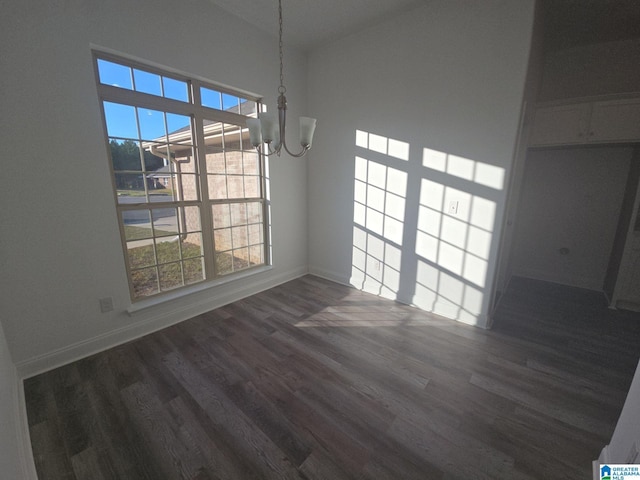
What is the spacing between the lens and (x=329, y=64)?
3.34 meters

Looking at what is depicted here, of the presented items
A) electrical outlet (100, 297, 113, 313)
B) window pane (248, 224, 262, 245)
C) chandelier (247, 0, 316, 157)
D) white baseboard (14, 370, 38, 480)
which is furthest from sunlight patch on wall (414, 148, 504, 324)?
white baseboard (14, 370, 38, 480)

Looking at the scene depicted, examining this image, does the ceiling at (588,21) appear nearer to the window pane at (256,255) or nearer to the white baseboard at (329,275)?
the white baseboard at (329,275)

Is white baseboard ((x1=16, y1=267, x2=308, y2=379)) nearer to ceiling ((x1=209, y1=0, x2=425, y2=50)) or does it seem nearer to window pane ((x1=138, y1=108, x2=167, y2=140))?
window pane ((x1=138, y1=108, x2=167, y2=140))

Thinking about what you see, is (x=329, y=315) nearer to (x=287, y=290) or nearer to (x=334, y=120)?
(x=287, y=290)

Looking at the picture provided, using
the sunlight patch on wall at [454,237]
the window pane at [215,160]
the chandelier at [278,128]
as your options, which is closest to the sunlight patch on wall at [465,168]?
the sunlight patch on wall at [454,237]

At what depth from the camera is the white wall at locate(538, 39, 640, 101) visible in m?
2.98

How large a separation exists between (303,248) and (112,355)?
2.52 meters

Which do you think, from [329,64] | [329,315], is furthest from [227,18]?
[329,315]

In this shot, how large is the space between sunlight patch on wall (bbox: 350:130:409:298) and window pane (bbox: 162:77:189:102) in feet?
6.33

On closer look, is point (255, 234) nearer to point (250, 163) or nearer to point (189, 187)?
point (250, 163)

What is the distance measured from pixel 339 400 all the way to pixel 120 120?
2.82m

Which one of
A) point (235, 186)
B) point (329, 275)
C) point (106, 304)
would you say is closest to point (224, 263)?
point (235, 186)

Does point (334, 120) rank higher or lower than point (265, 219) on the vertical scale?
higher

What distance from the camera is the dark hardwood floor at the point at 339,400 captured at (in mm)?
1362
